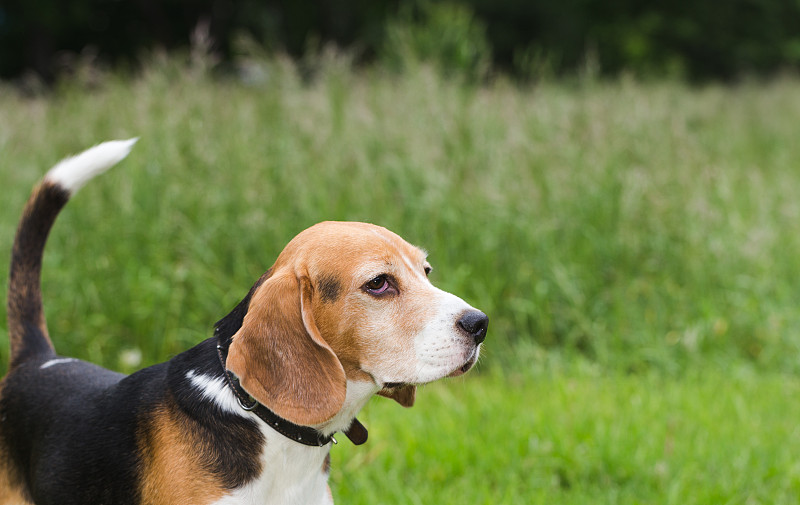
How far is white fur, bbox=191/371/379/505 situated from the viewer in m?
2.28

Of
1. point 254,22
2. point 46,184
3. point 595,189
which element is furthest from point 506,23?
point 46,184

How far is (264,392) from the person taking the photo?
2.25m

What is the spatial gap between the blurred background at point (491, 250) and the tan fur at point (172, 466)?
145cm

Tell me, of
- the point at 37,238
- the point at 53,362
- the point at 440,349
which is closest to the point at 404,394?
the point at 440,349

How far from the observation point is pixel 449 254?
18.9 feet

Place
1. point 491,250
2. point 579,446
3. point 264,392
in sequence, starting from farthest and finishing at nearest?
point 491,250 → point 579,446 → point 264,392

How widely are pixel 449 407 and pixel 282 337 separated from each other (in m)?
2.44

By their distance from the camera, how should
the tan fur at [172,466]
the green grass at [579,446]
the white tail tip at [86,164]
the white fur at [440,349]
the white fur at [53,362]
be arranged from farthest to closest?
the green grass at [579,446] < the white tail tip at [86,164] < the white fur at [53,362] < the white fur at [440,349] < the tan fur at [172,466]

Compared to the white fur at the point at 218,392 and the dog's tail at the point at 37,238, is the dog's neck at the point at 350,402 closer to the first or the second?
the white fur at the point at 218,392

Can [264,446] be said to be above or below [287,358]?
below

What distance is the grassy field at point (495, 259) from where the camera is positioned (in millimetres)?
4020

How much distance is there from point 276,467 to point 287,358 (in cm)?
33

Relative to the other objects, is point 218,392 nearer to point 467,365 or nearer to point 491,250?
point 467,365

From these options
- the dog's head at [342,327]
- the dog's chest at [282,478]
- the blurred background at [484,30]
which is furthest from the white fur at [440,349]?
the blurred background at [484,30]
